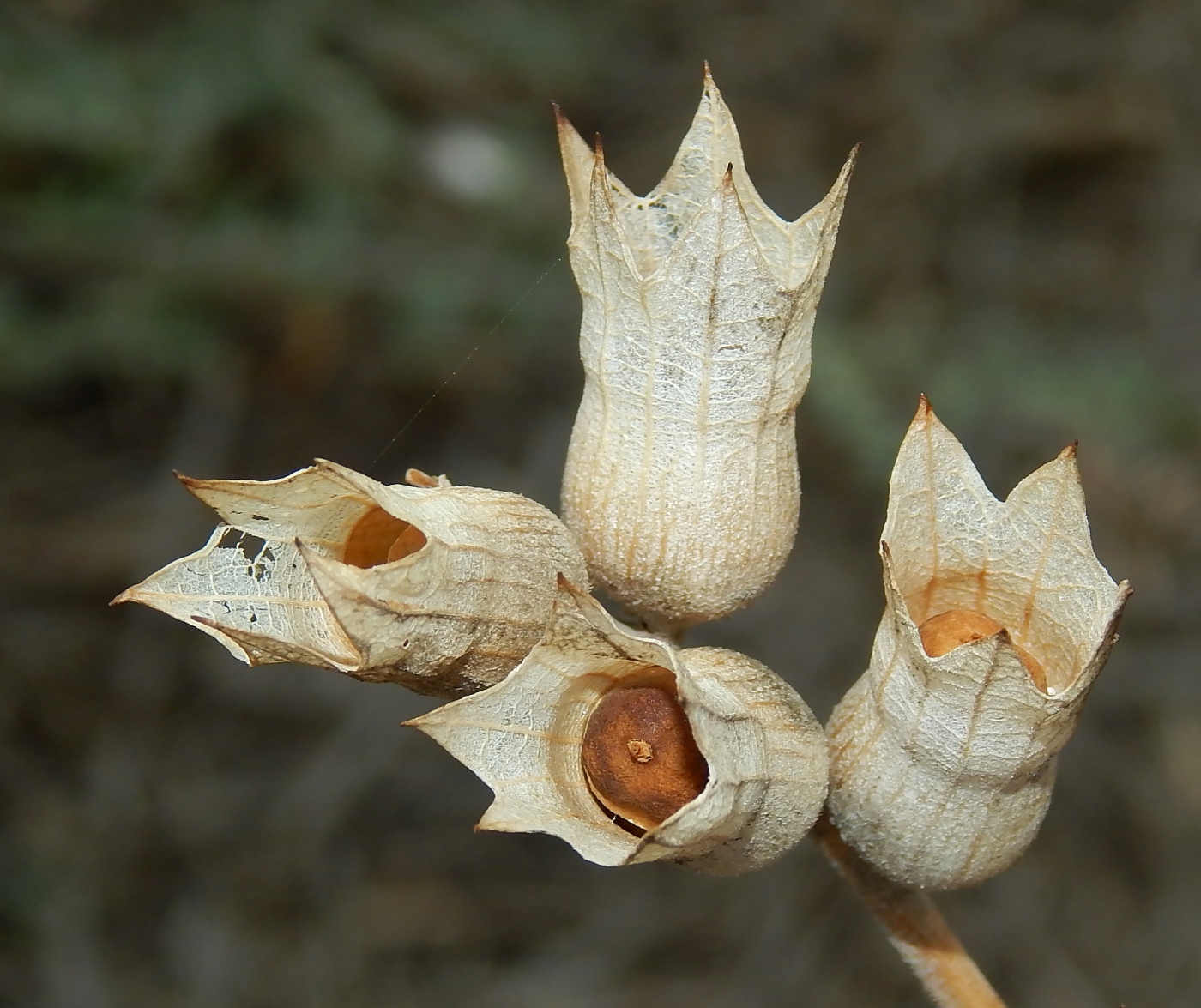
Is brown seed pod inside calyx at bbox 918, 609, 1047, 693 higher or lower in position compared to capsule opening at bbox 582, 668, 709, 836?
higher

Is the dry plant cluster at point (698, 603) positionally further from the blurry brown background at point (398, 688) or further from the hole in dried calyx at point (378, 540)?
the blurry brown background at point (398, 688)

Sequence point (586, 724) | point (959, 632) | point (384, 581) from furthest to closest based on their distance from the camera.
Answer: point (959, 632)
point (586, 724)
point (384, 581)

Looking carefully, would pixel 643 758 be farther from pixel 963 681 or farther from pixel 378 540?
pixel 378 540

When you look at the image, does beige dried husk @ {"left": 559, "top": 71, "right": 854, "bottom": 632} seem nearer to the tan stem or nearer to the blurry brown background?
the tan stem

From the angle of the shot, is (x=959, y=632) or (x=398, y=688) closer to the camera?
(x=959, y=632)

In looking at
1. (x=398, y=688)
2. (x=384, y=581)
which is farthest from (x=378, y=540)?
(x=398, y=688)

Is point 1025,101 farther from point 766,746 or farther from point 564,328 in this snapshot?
point 766,746

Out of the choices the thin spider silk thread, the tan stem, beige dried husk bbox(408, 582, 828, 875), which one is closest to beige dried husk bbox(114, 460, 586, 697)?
beige dried husk bbox(408, 582, 828, 875)
